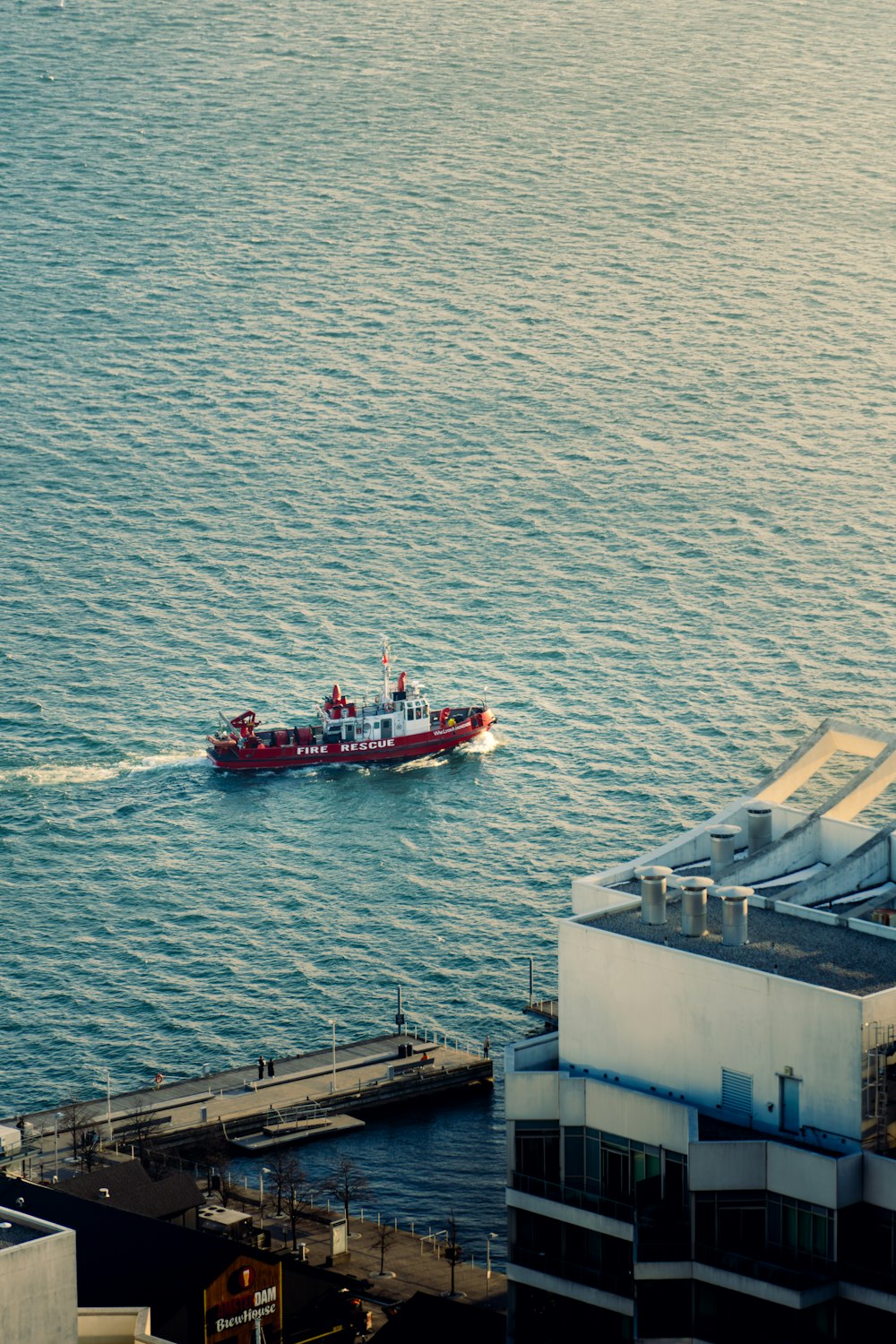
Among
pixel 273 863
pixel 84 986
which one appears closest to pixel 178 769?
pixel 273 863

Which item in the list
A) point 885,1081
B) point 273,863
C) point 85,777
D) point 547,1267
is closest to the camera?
point 885,1081

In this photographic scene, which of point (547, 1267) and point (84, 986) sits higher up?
point (547, 1267)

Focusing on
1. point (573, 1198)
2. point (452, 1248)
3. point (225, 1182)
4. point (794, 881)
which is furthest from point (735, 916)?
point (225, 1182)

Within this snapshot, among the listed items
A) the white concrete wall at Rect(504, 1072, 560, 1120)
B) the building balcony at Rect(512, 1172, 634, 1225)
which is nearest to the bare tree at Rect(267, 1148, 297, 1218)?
the building balcony at Rect(512, 1172, 634, 1225)

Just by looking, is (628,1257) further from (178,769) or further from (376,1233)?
(178,769)

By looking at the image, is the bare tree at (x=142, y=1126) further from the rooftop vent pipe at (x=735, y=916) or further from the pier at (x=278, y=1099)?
the rooftop vent pipe at (x=735, y=916)

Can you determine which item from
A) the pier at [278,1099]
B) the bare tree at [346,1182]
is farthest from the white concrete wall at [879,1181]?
the pier at [278,1099]
